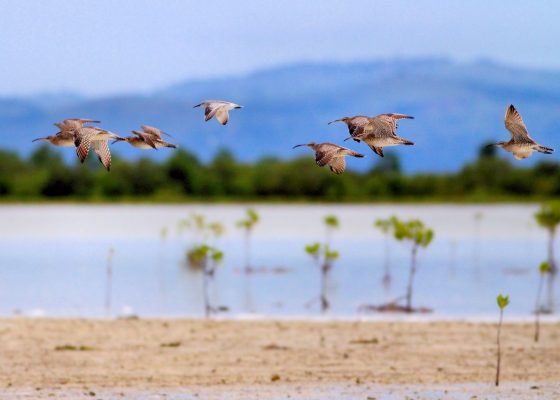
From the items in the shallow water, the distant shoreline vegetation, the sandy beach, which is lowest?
the sandy beach

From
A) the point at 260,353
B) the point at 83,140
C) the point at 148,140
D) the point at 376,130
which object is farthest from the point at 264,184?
the point at 83,140

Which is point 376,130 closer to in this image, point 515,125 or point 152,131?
point 515,125

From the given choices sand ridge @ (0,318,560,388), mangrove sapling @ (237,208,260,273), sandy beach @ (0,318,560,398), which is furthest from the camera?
mangrove sapling @ (237,208,260,273)

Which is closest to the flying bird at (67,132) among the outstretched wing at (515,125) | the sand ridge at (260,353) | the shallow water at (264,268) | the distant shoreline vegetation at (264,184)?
the outstretched wing at (515,125)

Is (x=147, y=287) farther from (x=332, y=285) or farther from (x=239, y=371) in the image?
(x=239, y=371)

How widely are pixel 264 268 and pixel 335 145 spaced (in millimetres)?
16227

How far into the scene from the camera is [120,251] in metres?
29.2

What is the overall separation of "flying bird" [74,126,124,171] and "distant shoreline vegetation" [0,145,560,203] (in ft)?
174

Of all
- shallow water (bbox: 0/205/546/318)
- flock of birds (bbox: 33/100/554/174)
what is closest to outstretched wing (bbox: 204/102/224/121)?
flock of birds (bbox: 33/100/554/174)

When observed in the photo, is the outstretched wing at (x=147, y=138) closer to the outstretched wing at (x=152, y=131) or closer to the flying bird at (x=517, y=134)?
the outstretched wing at (x=152, y=131)

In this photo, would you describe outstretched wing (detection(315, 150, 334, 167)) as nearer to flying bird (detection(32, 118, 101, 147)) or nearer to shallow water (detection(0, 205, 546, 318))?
flying bird (detection(32, 118, 101, 147))

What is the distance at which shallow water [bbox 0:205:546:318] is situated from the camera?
17.7 metres

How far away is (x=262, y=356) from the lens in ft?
40.5

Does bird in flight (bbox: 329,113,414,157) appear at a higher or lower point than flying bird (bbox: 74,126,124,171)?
higher
